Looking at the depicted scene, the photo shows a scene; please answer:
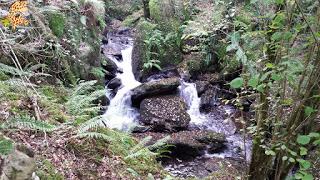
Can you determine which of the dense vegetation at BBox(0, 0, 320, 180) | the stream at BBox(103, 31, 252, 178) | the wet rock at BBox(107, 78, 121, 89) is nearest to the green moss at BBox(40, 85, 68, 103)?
the dense vegetation at BBox(0, 0, 320, 180)

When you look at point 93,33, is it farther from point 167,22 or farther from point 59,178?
point 59,178

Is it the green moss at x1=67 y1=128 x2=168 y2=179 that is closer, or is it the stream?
the green moss at x1=67 y1=128 x2=168 y2=179

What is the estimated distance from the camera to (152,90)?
33.7ft

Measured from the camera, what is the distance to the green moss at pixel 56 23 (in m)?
7.27

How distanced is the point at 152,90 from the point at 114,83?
1619 millimetres

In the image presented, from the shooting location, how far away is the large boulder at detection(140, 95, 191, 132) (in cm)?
929

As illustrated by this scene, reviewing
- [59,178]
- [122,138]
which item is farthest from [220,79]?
[59,178]

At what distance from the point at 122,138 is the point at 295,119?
105 inches

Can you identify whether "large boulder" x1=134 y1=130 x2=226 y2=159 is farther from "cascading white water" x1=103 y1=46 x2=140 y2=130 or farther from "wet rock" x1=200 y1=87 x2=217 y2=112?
"wet rock" x1=200 y1=87 x2=217 y2=112

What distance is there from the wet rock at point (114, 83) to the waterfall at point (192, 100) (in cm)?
212

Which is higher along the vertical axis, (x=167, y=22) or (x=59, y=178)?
(x=167, y=22)

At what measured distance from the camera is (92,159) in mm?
3791

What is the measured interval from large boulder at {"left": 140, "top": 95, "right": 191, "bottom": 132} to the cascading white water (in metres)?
0.50

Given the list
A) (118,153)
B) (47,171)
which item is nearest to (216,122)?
(118,153)
